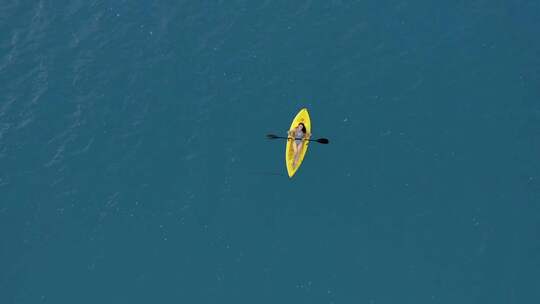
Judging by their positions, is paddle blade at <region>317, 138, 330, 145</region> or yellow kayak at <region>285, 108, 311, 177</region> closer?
paddle blade at <region>317, 138, 330, 145</region>

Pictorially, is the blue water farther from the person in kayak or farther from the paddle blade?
the paddle blade

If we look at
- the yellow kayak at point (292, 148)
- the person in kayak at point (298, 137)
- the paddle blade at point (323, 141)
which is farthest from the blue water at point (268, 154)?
the paddle blade at point (323, 141)

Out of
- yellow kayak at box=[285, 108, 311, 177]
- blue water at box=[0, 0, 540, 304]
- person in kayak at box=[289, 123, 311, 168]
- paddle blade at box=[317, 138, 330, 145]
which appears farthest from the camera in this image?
person in kayak at box=[289, 123, 311, 168]

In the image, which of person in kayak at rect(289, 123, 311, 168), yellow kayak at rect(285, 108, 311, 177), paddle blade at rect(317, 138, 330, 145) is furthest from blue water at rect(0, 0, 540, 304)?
paddle blade at rect(317, 138, 330, 145)

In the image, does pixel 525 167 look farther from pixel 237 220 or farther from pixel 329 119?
pixel 237 220

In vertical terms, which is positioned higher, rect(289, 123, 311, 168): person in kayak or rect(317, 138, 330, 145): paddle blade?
rect(317, 138, 330, 145): paddle blade

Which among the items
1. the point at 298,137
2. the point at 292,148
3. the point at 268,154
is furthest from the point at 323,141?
the point at 268,154

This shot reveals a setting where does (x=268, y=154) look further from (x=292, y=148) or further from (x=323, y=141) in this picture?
(x=323, y=141)

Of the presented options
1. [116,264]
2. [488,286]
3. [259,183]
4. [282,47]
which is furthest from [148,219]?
[488,286]

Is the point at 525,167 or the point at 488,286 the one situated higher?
the point at 525,167
